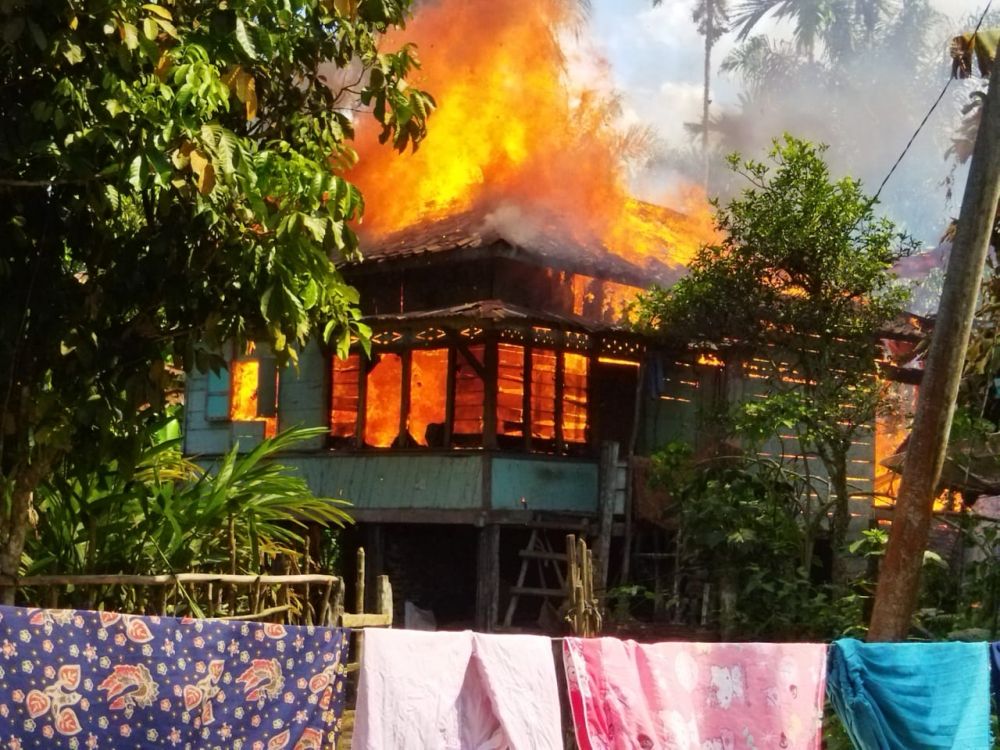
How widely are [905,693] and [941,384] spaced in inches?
99.7

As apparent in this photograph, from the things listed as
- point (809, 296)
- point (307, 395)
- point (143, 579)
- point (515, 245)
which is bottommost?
point (143, 579)

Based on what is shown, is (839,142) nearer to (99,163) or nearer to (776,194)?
(776,194)

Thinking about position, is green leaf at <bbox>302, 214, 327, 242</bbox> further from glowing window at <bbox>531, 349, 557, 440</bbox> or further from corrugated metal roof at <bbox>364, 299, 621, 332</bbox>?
glowing window at <bbox>531, 349, 557, 440</bbox>

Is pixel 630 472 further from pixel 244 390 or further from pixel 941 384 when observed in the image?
pixel 941 384

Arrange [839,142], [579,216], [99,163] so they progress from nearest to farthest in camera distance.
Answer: [99,163] < [579,216] < [839,142]

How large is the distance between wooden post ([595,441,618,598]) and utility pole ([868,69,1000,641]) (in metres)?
9.04

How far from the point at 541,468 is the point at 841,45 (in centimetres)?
3935

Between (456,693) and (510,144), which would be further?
(510,144)

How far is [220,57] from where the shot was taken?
701 centimetres

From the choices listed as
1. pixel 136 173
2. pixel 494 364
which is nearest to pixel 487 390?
pixel 494 364

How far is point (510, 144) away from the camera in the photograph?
72.3 ft

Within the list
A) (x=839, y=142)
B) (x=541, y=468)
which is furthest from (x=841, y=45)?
(x=541, y=468)

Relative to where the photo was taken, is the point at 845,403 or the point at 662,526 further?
the point at 662,526

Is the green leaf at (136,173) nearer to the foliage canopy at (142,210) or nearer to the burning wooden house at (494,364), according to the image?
the foliage canopy at (142,210)
